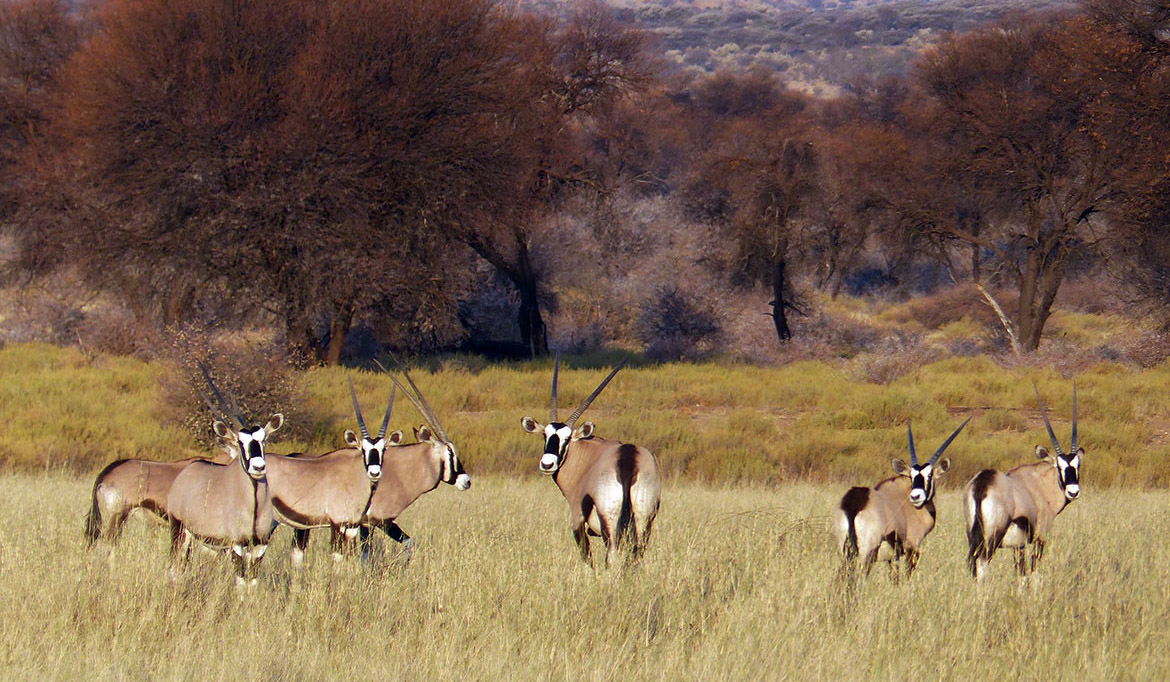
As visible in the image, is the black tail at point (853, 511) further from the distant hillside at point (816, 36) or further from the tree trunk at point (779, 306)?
the distant hillside at point (816, 36)

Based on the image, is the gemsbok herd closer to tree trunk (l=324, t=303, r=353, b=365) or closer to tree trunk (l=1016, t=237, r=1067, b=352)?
tree trunk (l=324, t=303, r=353, b=365)

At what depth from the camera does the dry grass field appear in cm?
554

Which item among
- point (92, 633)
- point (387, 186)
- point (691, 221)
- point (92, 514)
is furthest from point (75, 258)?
point (691, 221)

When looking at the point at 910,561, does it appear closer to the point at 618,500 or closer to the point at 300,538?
the point at 618,500

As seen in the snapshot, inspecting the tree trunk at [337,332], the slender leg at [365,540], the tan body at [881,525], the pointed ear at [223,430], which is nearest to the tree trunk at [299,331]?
the tree trunk at [337,332]

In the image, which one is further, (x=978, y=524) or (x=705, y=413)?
(x=705, y=413)

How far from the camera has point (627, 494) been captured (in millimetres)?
6621

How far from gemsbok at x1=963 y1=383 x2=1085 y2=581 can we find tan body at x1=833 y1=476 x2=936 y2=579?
0.31 metres

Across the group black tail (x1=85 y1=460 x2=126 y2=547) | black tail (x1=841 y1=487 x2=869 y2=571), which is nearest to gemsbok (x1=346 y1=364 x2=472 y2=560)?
black tail (x1=85 y1=460 x2=126 y2=547)

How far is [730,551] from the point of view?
7887 mm

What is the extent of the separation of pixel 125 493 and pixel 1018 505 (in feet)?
18.1

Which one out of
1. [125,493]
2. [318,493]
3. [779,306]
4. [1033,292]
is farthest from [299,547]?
[779,306]

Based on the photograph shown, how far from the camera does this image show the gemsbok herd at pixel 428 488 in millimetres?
6574

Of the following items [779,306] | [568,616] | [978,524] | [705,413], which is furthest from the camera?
[779,306]
